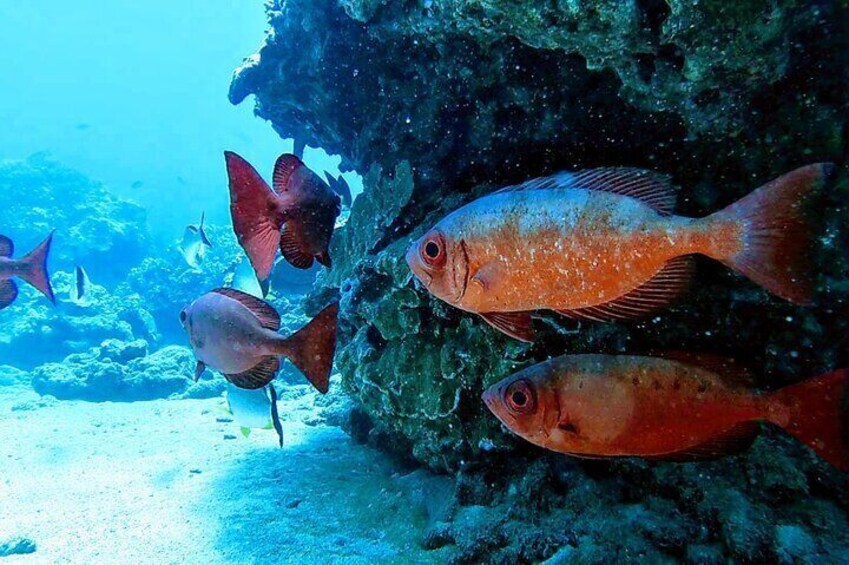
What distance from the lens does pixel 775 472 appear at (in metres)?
2.78

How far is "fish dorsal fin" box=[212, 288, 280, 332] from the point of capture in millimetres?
2496

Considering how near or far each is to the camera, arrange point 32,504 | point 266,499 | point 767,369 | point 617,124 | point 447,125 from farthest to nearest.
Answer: point 447,125 < point 32,504 < point 266,499 < point 617,124 < point 767,369

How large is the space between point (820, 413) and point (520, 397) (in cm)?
106

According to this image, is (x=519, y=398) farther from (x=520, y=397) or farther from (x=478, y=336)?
(x=478, y=336)

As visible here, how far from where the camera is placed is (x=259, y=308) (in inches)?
102

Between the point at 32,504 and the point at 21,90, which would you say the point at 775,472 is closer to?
the point at 32,504

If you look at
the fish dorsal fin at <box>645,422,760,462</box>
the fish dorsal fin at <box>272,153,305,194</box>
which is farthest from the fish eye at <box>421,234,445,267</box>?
the fish dorsal fin at <box>645,422,760,462</box>

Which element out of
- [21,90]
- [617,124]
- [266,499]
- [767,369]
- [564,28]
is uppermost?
[21,90]

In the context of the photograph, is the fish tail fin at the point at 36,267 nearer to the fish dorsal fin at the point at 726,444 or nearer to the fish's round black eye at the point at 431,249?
the fish's round black eye at the point at 431,249

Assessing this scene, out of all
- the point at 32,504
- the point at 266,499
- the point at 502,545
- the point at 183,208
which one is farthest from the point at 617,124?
the point at 183,208

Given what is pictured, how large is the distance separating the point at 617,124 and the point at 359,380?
3657 mm

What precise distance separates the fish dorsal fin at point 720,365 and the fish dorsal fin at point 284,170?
5.47 feet

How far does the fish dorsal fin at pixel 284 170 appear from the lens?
1.89m

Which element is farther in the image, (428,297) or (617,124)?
(428,297)
